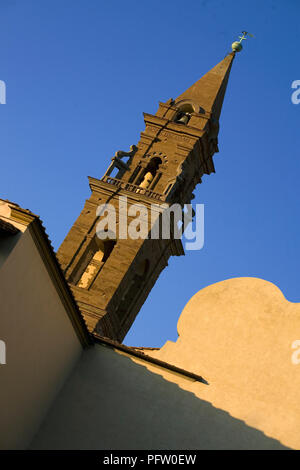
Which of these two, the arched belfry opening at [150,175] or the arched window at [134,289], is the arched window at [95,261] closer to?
the arched window at [134,289]

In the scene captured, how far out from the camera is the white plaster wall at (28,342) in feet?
30.8

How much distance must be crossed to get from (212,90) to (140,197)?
731 cm

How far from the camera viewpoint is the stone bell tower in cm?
1850

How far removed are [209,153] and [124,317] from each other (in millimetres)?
7632

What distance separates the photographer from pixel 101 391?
12.0m

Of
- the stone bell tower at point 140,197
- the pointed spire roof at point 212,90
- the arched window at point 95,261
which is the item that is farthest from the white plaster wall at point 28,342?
the pointed spire roof at point 212,90

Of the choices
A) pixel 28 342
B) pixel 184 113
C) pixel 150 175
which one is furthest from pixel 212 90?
pixel 28 342

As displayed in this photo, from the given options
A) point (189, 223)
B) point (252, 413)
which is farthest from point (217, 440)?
point (189, 223)

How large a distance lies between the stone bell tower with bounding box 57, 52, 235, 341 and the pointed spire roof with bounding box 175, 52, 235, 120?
4cm

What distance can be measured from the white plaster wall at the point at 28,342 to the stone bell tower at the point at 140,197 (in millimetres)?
5570

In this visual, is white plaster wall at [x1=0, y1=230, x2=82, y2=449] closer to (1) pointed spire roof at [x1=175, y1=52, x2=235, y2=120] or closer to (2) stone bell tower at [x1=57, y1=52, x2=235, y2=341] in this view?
(2) stone bell tower at [x1=57, y1=52, x2=235, y2=341]
